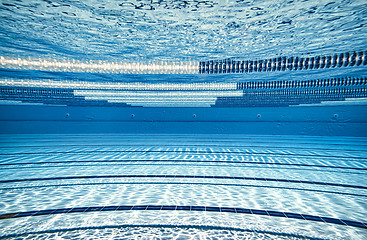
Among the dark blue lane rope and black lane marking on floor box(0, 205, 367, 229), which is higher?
the dark blue lane rope

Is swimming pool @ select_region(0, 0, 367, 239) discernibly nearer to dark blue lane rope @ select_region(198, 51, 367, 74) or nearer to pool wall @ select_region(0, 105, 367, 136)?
dark blue lane rope @ select_region(198, 51, 367, 74)

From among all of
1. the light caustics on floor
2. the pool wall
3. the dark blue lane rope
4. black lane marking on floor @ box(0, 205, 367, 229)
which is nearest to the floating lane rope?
the dark blue lane rope

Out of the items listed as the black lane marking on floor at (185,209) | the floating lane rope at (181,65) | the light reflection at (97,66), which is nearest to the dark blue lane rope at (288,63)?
the floating lane rope at (181,65)

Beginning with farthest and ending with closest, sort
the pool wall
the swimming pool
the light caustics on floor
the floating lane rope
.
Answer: the pool wall < the floating lane rope < the swimming pool < the light caustics on floor

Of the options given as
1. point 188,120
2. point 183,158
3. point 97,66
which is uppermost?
point 97,66

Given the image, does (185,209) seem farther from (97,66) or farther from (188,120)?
(188,120)

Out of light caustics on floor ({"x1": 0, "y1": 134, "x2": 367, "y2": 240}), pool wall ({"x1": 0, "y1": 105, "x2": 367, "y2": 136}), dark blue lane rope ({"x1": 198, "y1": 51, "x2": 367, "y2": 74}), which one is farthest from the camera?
pool wall ({"x1": 0, "y1": 105, "x2": 367, "y2": 136})

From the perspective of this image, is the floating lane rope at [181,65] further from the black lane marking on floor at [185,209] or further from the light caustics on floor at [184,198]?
the black lane marking on floor at [185,209]

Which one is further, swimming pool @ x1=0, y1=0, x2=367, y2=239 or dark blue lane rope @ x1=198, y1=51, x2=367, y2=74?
dark blue lane rope @ x1=198, y1=51, x2=367, y2=74

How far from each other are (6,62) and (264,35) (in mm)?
5853

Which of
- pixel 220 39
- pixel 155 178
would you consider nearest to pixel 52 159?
pixel 155 178

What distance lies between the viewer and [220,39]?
3.70 meters

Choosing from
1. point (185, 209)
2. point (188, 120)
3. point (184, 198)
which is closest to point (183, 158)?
point (184, 198)

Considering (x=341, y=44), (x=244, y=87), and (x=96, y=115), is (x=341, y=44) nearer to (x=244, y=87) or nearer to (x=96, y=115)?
(x=244, y=87)
